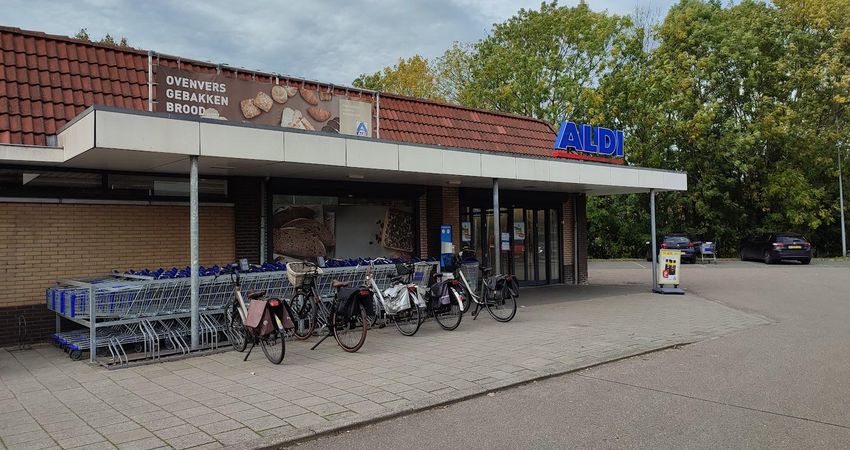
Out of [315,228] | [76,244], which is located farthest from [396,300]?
[76,244]

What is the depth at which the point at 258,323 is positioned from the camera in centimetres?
741

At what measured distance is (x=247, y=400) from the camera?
5945 millimetres

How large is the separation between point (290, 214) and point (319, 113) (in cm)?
209

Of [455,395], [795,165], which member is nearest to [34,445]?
[455,395]

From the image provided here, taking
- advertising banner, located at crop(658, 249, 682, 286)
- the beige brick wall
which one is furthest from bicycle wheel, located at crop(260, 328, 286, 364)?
advertising banner, located at crop(658, 249, 682, 286)

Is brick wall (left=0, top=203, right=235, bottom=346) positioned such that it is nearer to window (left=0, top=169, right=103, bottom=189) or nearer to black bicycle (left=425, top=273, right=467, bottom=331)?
window (left=0, top=169, right=103, bottom=189)

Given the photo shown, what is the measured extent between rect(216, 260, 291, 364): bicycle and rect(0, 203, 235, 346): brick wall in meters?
2.76

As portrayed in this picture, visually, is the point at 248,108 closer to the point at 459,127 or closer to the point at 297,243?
the point at 297,243

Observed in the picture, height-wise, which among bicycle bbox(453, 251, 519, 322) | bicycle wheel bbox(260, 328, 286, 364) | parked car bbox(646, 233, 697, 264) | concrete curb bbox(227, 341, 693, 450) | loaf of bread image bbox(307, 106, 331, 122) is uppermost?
loaf of bread image bbox(307, 106, 331, 122)

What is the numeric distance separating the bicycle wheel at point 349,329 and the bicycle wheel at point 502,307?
3154 mm

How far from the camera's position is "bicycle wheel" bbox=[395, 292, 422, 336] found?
968 cm

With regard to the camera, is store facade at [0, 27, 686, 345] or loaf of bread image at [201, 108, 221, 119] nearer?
store facade at [0, 27, 686, 345]

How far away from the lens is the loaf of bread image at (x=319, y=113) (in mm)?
11594

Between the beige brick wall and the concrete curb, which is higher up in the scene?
the beige brick wall
